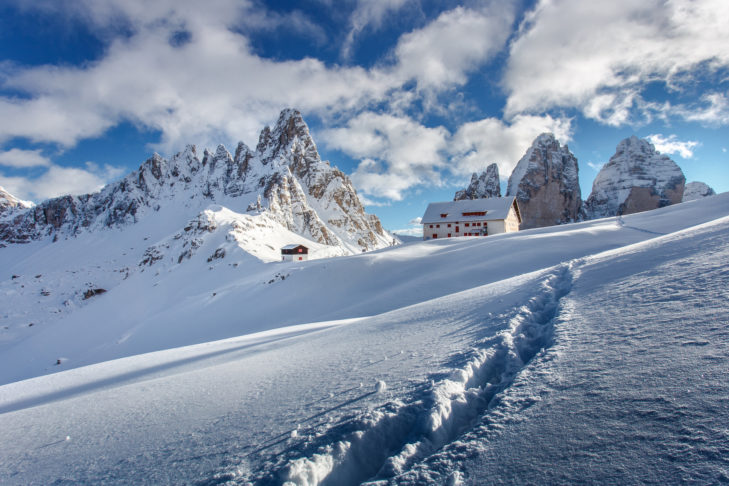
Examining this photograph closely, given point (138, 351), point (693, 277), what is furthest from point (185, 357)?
point (138, 351)

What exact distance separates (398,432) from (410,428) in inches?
5.6

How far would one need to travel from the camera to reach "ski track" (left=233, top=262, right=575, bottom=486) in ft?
9.83

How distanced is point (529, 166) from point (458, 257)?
95858 millimetres

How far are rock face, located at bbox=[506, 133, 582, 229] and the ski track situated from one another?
109 m

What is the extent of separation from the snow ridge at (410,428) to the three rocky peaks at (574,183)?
4175 inches

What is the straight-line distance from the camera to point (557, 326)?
5316mm

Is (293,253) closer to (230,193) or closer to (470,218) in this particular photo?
(470,218)

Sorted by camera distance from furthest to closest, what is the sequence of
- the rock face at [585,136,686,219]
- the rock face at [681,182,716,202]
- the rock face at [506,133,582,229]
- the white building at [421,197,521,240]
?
1. the rock face at [681,182,716,202]
2. the rock face at [506,133,582,229]
3. the rock face at [585,136,686,219]
4. the white building at [421,197,521,240]

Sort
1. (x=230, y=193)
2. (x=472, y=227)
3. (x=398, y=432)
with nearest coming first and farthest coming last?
(x=398, y=432), (x=472, y=227), (x=230, y=193)

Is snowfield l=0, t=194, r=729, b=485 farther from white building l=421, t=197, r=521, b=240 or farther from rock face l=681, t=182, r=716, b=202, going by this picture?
rock face l=681, t=182, r=716, b=202

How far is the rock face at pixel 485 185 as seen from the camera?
10731 cm

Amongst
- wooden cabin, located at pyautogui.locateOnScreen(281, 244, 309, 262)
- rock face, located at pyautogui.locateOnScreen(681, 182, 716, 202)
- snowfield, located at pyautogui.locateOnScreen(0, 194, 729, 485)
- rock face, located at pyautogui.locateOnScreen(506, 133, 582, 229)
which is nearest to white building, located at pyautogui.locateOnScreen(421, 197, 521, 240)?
wooden cabin, located at pyautogui.locateOnScreen(281, 244, 309, 262)

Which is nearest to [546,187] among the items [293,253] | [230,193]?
[293,253]

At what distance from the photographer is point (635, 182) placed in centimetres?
10231
